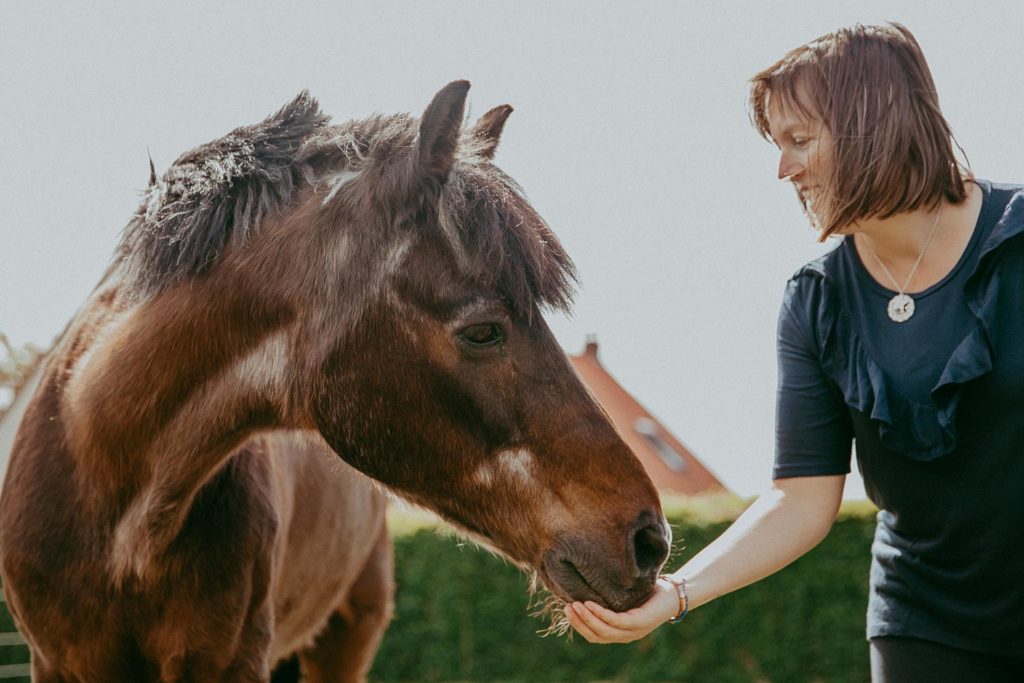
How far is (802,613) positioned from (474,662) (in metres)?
3.38

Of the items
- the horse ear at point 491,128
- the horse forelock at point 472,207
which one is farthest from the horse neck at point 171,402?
the horse ear at point 491,128

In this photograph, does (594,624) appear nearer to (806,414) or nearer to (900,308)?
(806,414)

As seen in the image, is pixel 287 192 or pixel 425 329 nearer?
pixel 425 329

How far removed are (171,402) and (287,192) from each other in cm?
68

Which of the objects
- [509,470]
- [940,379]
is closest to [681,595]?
[509,470]

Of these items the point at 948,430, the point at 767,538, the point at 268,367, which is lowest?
the point at 767,538

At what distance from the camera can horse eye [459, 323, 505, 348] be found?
251 centimetres

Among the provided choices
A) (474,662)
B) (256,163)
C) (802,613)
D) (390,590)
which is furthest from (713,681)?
(256,163)

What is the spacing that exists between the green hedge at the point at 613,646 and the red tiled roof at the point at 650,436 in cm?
1320

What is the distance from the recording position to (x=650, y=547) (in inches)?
94.0

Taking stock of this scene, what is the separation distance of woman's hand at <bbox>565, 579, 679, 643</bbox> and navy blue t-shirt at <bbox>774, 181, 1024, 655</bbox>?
658 millimetres

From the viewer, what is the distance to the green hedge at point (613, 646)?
10086mm

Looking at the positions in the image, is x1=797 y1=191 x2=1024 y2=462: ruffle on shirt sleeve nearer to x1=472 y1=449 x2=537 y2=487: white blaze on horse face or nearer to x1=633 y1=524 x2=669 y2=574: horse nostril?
x1=633 y1=524 x2=669 y2=574: horse nostril

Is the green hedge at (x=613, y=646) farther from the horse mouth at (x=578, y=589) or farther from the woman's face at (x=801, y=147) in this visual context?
the woman's face at (x=801, y=147)
